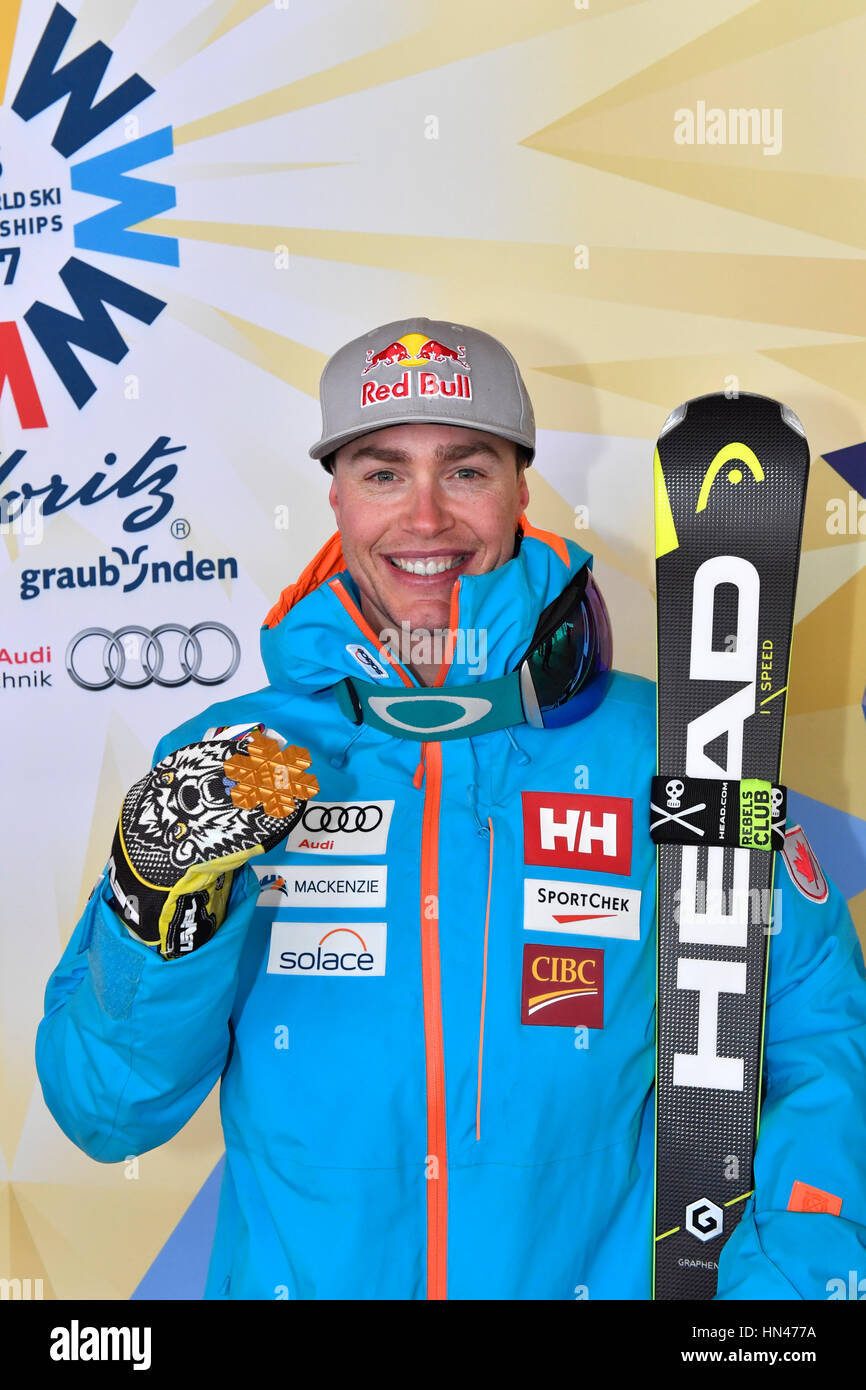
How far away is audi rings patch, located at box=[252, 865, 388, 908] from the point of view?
142 cm

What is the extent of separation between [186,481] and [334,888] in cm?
130

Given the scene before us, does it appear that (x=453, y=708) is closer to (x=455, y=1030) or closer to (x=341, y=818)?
(x=341, y=818)

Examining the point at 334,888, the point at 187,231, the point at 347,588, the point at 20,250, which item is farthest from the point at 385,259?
the point at 334,888

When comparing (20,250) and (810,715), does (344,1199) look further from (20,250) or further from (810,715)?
(20,250)

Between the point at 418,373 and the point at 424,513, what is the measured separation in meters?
0.18

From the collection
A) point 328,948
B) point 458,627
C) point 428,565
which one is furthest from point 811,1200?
point 428,565

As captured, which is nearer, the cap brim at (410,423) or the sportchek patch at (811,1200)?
the sportchek patch at (811,1200)

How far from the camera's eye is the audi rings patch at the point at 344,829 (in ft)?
4.75

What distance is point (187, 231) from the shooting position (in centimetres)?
249

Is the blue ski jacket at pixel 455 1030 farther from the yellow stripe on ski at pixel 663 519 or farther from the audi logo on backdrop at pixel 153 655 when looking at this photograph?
the audi logo on backdrop at pixel 153 655
